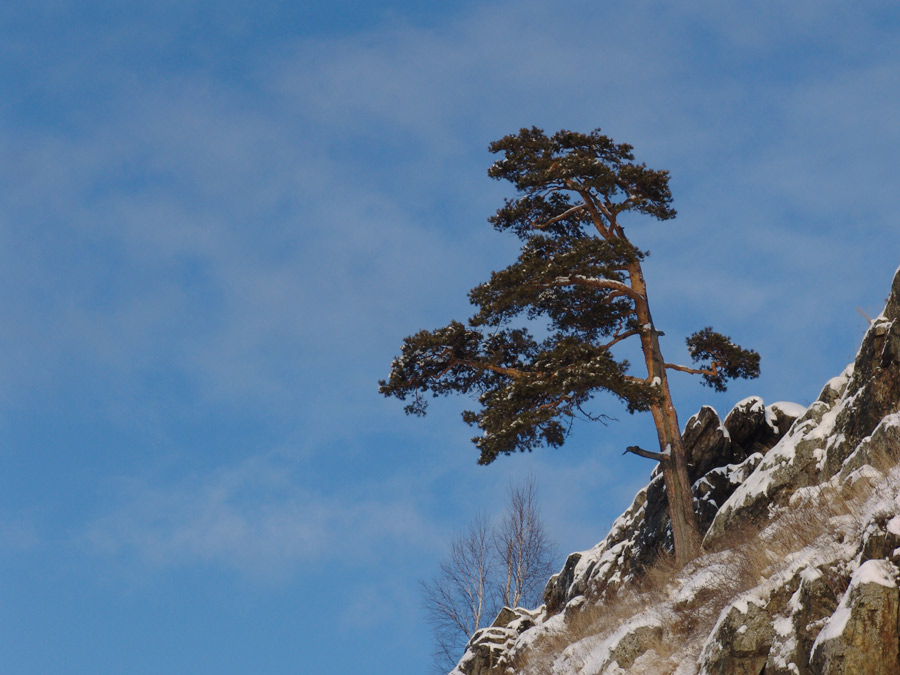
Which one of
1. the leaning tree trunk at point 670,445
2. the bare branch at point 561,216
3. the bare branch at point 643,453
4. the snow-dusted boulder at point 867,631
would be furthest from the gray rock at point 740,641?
the bare branch at point 561,216

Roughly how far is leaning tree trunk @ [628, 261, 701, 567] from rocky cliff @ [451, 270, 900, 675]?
64 cm

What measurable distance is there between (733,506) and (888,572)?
9528mm

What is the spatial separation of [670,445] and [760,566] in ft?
30.0

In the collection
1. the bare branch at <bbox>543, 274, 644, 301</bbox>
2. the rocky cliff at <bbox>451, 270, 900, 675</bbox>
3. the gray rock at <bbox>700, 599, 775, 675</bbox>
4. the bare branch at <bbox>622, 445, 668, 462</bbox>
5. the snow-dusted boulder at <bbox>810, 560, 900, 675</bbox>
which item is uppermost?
the bare branch at <bbox>543, 274, 644, 301</bbox>

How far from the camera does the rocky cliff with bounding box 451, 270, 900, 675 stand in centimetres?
866

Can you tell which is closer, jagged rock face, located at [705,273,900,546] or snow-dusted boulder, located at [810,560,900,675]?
snow-dusted boulder, located at [810,560,900,675]

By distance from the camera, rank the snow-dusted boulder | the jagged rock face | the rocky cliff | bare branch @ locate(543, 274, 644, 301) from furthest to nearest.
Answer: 1. bare branch @ locate(543, 274, 644, 301)
2. the jagged rock face
3. the rocky cliff
4. the snow-dusted boulder

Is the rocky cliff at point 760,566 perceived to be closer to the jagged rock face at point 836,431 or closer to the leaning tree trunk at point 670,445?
the jagged rock face at point 836,431

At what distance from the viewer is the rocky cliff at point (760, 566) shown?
866 cm

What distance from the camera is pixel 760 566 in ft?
36.3

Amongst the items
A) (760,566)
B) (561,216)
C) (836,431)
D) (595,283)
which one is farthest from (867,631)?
(561,216)

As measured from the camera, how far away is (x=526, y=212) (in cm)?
2319

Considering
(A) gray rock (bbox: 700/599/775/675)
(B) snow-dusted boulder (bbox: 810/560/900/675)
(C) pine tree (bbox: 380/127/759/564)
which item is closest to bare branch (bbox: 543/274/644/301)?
(C) pine tree (bbox: 380/127/759/564)

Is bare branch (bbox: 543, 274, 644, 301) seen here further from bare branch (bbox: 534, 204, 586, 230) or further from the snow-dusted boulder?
the snow-dusted boulder
